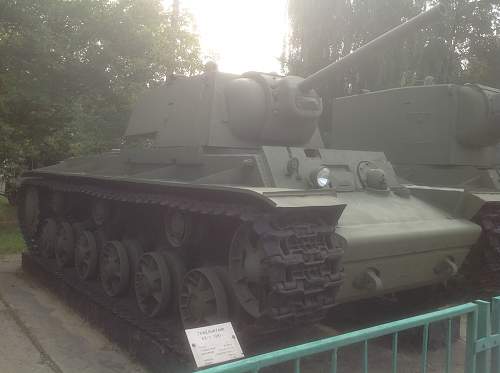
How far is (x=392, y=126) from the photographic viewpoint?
772 centimetres

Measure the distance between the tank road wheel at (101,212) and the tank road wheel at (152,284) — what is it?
127 cm

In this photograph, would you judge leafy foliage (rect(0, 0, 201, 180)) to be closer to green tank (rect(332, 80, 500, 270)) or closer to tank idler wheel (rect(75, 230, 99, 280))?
tank idler wheel (rect(75, 230, 99, 280))

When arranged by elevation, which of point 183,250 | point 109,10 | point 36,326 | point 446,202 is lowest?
point 36,326

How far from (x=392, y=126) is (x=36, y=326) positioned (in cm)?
538

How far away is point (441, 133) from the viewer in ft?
23.5

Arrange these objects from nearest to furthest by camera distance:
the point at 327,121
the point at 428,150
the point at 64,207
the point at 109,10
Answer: the point at 428,150 < the point at 64,207 < the point at 109,10 < the point at 327,121

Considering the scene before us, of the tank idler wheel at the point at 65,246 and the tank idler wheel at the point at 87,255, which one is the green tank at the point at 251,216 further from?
the tank idler wheel at the point at 65,246

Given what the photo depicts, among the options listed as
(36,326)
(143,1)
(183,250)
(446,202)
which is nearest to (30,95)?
(143,1)

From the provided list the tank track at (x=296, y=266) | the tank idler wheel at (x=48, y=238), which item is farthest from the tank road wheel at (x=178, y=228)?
the tank idler wheel at (x=48, y=238)

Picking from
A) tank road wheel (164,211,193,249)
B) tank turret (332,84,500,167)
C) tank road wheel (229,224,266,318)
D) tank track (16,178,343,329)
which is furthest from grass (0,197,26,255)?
tank track (16,178,343,329)

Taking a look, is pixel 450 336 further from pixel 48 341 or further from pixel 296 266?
pixel 48 341

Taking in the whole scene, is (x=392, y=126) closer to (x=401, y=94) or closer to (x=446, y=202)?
(x=401, y=94)

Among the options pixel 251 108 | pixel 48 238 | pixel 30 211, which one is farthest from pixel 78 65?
pixel 251 108

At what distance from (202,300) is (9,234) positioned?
31.8 feet
